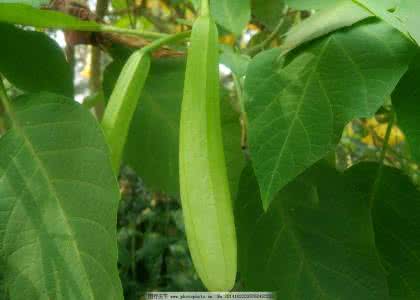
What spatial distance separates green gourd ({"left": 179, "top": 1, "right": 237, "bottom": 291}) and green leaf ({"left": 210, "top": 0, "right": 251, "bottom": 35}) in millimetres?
111

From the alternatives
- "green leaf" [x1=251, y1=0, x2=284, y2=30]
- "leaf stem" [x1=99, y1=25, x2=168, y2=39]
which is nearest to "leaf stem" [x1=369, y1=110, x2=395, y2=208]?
"leaf stem" [x1=99, y1=25, x2=168, y2=39]

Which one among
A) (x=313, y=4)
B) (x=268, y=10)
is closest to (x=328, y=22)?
(x=313, y=4)

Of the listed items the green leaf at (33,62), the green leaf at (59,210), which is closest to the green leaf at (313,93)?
the green leaf at (59,210)

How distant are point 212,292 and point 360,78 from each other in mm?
198

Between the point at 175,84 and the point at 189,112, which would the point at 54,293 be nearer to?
the point at 189,112

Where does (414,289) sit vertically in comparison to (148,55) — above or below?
below

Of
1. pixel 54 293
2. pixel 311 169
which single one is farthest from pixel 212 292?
pixel 311 169

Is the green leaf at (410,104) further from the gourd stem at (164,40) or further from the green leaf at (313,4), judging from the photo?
the gourd stem at (164,40)

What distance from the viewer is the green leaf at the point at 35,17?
18.9 inches

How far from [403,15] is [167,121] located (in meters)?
0.29

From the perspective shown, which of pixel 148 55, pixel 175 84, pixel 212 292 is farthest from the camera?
pixel 175 84

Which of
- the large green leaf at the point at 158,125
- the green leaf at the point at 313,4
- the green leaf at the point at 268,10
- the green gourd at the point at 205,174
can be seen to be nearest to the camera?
the green gourd at the point at 205,174

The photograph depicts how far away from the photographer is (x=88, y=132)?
1.51ft

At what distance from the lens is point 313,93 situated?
0.45m
